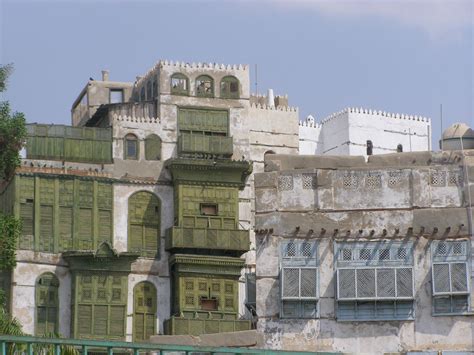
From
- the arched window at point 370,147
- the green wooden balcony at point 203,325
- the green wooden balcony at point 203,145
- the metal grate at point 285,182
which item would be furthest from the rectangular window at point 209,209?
Answer: the arched window at point 370,147

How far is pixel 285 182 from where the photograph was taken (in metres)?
37.1

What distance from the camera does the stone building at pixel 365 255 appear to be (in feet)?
119

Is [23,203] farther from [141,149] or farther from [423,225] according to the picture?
[423,225]

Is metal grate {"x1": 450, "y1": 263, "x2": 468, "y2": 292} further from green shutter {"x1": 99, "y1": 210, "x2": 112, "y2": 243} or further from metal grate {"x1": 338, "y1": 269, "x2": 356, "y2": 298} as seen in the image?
green shutter {"x1": 99, "y1": 210, "x2": 112, "y2": 243}

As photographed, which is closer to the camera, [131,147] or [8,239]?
[8,239]

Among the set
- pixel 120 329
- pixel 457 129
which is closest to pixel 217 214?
pixel 120 329

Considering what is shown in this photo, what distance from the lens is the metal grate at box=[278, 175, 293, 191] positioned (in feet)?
122

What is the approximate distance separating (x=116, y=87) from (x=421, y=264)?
25.0m

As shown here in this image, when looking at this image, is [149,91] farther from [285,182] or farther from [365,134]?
[285,182]

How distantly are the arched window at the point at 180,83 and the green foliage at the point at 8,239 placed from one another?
8652mm

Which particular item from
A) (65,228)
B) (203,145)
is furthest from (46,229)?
(203,145)

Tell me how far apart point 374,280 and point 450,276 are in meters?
2.00

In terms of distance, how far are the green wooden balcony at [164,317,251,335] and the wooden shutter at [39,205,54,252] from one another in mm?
4643

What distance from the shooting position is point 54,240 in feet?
149
